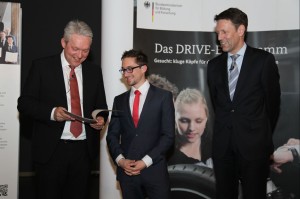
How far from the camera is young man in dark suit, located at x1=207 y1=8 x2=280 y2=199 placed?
11.2ft

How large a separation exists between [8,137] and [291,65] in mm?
3322

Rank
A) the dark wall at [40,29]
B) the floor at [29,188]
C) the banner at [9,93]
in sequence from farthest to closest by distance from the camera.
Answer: the dark wall at [40,29] < the floor at [29,188] < the banner at [9,93]

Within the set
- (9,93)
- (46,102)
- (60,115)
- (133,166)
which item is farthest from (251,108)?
(9,93)

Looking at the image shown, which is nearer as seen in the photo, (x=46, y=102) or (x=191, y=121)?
(x=46, y=102)

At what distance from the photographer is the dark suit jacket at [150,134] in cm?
327

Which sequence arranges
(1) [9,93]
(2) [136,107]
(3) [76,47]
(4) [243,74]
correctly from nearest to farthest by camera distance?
(3) [76,47] < (2) [136,107] < (4) [243,74] < (1) [9,93]

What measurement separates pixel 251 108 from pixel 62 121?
5.20 ft

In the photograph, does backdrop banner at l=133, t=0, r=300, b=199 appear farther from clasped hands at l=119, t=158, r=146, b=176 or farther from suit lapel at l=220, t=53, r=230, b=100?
clasped hands at l=119, t=158, r=146, b=176

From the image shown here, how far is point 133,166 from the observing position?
3.18m

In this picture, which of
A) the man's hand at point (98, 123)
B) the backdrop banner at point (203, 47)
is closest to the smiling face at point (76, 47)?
the man's hand at point (98, 123)

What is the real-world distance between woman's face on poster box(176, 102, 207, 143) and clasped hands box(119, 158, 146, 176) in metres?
1.24

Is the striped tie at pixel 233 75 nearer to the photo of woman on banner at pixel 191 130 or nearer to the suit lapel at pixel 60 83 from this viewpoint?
the photo of woman on banner at pixel 191 130

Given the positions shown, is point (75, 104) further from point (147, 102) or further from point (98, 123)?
point (147, 102)

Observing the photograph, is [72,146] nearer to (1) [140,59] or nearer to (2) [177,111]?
(1) [140,59]
